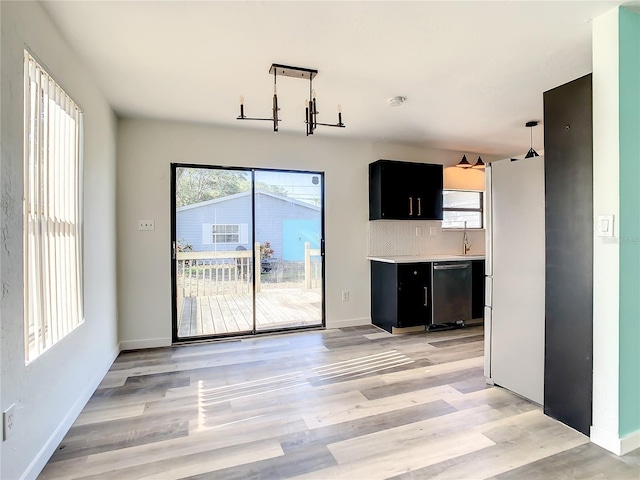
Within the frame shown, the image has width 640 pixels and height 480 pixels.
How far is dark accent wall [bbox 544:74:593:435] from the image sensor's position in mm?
1896

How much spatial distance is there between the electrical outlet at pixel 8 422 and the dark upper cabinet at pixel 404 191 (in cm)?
364

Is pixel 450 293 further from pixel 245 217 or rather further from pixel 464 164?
pixel 245 217

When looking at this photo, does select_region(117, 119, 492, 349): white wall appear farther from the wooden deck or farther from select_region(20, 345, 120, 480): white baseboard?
select_region(20, 345, 120, 480): white baseboard

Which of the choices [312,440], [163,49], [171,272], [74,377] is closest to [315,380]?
[312,440]

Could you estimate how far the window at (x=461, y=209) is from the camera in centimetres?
496

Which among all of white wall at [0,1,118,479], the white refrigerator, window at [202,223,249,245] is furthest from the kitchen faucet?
white wall at [0,1,118,479]

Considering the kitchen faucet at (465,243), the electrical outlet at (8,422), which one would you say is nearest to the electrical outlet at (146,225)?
the electrical outlet at (8,422)

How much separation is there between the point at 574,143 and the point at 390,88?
1.41m

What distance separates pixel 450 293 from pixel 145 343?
3593mm

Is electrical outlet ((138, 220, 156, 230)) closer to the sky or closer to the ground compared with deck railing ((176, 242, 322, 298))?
closer to the sky

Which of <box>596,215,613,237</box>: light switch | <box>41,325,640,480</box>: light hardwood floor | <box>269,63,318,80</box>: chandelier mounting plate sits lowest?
<box>41,325,640,480</box>: light hardwood floor

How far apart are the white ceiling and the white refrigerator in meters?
0.76

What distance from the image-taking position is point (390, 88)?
2787 mm

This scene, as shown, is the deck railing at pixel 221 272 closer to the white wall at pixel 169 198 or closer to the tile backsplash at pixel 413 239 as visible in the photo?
the white wall at pixel 169 198
